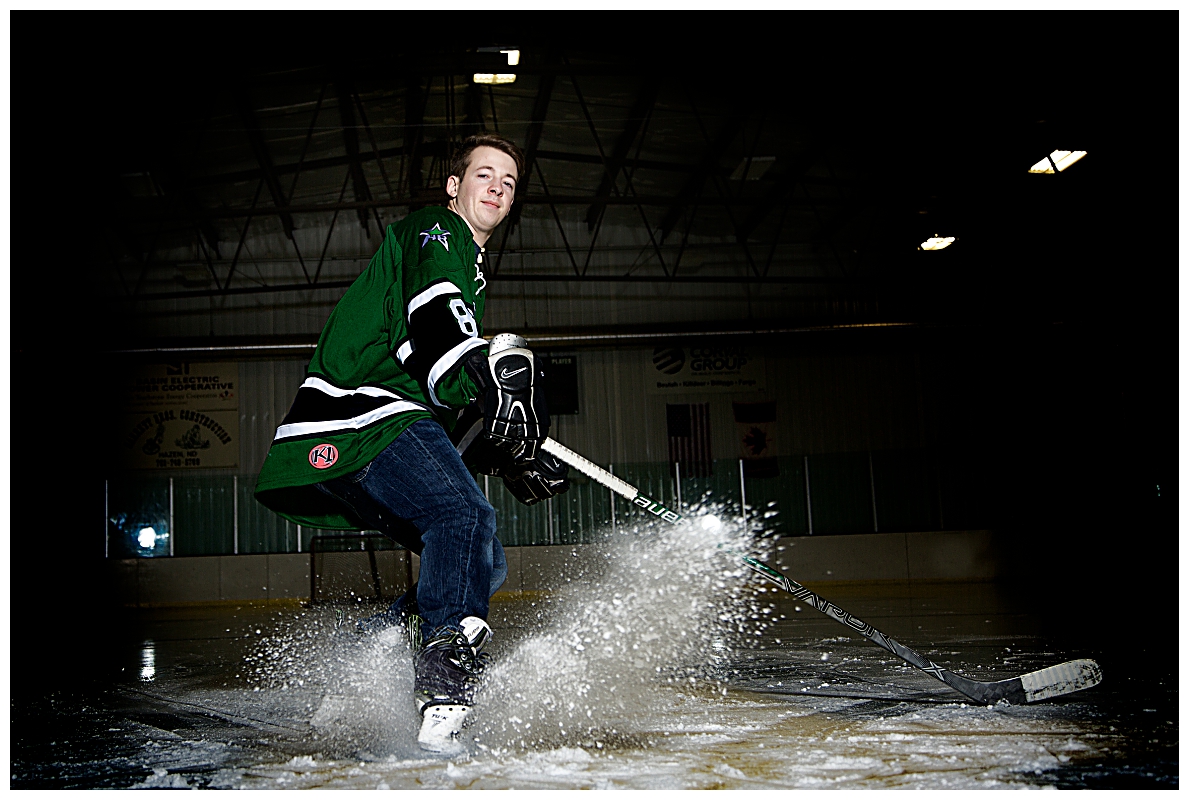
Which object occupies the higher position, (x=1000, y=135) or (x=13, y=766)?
(x=1000, y=135)

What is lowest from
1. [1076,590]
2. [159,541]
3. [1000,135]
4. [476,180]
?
[1076,590]

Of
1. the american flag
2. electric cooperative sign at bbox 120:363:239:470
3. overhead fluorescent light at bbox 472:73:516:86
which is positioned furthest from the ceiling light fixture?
electric cooperative sign at bbox 120:363:239:470

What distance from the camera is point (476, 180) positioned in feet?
7.48

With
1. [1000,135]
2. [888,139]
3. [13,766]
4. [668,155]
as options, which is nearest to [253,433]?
[668,155]

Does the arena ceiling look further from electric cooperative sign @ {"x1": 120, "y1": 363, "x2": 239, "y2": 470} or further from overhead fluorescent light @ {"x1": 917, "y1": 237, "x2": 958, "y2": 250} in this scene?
electric cooperative sign @ {"x1": 120, "y1": 363, "x2": 239, "y2": 470}

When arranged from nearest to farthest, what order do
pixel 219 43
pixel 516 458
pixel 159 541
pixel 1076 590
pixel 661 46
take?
pixel 516 458 < pixel 219 43 < pixel 661 46 < pixel 1076 590 < pixel 159 541

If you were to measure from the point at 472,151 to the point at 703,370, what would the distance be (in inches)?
461

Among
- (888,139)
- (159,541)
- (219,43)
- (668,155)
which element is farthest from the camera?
(159,541)

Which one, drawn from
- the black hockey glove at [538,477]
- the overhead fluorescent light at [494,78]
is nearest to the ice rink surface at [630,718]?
the black hockey glove at [538,477]

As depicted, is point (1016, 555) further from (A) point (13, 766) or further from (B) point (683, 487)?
(A) point (13, 766)

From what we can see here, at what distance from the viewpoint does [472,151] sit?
→ 7.56ft

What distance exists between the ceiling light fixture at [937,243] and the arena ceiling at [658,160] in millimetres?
134

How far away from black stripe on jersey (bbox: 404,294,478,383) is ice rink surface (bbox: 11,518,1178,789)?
2.90 ft

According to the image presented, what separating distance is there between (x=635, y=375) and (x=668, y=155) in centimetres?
348
